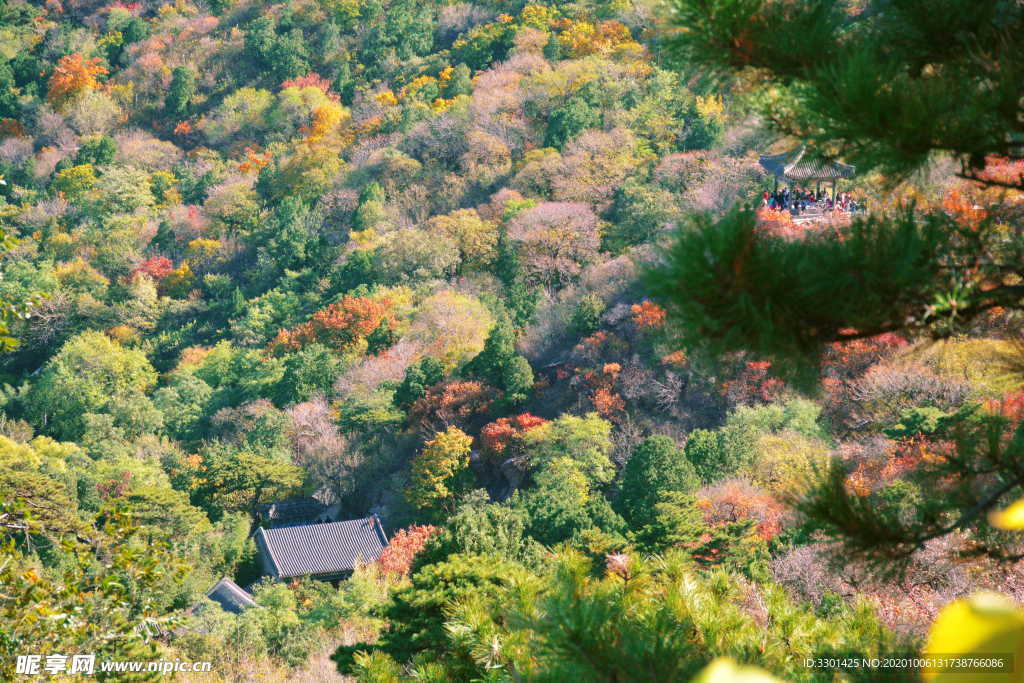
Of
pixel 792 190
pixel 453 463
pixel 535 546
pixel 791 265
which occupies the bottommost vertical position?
pixel 453 463

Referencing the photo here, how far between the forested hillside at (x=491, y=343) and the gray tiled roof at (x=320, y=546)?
61cm

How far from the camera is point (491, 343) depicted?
16.6 m

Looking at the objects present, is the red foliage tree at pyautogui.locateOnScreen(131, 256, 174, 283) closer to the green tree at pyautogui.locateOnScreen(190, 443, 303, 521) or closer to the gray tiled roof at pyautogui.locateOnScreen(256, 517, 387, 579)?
the green tree at pyautogui.locateOnScreen(190, 443, 303, 521)

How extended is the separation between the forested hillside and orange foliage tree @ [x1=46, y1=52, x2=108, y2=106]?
215mm

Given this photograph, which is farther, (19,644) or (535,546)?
(535,546)

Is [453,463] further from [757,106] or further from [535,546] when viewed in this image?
[757,106]

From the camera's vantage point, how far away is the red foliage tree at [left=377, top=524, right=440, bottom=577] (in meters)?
13.0

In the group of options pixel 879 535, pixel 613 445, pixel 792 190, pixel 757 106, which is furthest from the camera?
pixel 792 190

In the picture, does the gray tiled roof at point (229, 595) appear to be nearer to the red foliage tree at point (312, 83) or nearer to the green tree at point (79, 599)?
the green tree at point (79, 599)

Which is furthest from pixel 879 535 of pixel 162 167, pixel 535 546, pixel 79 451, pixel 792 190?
A: pixel 162 167

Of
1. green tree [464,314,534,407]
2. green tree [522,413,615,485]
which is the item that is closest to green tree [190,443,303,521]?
green tree [464,314,534,407]

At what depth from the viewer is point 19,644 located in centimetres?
374

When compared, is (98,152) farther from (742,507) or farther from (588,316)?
(742,507)

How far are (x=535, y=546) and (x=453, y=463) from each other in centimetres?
524
